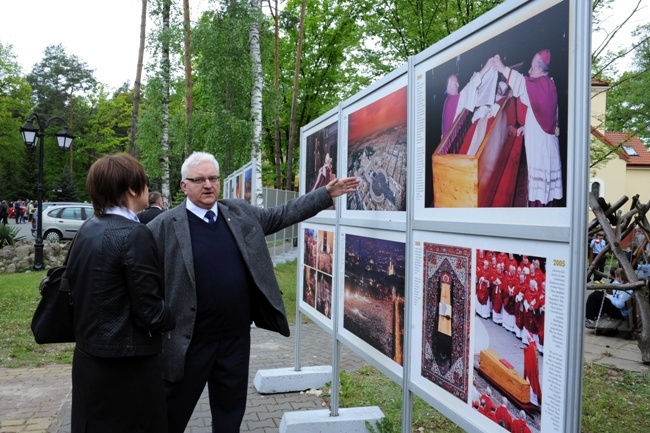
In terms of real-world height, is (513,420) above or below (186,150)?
below

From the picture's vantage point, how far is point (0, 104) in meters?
44.9

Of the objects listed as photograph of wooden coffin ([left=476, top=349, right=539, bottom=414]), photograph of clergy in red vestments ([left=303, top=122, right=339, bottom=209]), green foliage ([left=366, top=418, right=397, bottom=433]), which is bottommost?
green foliage ([left=366, top=418, right=397, bottom=433])

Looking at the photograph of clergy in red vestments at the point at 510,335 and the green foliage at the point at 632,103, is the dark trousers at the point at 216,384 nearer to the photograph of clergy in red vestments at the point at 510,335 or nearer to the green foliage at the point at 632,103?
the photograph of clergy in red vestments at the point at 510,335

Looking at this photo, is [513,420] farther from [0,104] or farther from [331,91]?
[0,104]

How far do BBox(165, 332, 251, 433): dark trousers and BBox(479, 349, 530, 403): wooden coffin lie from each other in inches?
64.9

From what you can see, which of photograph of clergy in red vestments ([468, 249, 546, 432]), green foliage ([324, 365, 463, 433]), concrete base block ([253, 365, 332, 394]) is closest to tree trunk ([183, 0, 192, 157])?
green foliage ([324, 365, 463, 433])

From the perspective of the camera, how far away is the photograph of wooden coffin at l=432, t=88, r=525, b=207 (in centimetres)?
204

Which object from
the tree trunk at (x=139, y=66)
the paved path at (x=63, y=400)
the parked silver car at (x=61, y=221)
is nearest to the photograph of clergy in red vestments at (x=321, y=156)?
the paved path at (x=63, y=400)

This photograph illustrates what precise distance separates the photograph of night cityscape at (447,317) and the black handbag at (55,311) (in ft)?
5.70

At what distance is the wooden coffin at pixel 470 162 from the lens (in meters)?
2.09

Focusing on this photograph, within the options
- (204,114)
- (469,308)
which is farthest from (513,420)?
(204,114)

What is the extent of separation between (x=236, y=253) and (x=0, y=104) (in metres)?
50.4

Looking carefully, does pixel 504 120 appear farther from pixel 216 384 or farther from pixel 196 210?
pixel 216 384

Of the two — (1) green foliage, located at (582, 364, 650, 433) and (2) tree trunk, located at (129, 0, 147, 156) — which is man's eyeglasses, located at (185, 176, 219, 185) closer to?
(1) green foliage, located at (582, 364, 650, 433)
